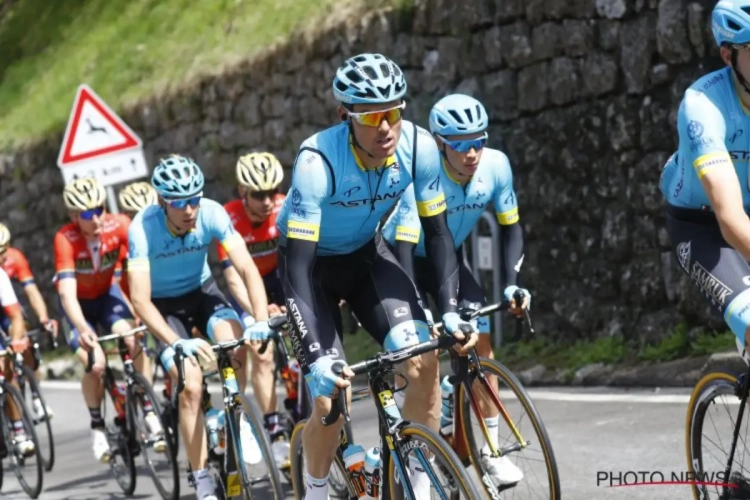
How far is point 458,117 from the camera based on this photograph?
277 inches

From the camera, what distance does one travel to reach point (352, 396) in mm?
6027

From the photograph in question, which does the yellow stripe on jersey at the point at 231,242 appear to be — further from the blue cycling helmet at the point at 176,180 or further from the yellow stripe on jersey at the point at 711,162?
the yellow stripe on jersey at the point at 711,162

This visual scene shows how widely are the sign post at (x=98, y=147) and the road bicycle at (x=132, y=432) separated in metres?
3.75

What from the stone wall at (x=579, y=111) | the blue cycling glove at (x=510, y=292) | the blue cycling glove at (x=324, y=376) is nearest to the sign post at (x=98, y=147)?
the stone wall at (x=579, y=111)

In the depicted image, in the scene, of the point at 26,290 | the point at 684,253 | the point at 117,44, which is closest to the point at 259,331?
the point at 684,253

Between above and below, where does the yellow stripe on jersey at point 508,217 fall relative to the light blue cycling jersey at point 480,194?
below

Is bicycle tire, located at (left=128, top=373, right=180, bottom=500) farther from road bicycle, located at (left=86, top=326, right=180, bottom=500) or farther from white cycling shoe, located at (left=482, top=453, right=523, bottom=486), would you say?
white cycling shoe, located at (left=482, top=453, right=523, bottom=486)

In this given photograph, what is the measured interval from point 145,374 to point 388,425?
15.3 ft

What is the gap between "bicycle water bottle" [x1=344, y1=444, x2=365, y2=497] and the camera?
19.8 feet

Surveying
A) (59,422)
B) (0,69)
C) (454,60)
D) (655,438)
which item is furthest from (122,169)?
(0,69)

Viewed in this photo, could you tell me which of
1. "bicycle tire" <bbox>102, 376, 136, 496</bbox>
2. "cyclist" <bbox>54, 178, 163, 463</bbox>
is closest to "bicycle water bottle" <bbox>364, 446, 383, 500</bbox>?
"cyclist" <bbox>54, 178, 163, 463</bbox>

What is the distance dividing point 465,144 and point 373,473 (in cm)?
207

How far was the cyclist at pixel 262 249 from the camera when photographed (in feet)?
27.2

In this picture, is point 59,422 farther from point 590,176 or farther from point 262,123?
point 590,176
